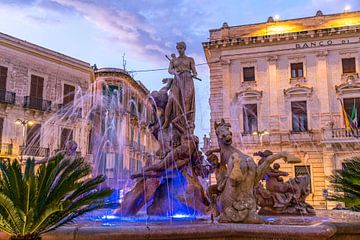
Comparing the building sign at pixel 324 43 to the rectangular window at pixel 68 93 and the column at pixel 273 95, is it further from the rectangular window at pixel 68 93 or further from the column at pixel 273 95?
the rectangular window at pixel 68 93

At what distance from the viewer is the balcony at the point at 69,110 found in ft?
93.8

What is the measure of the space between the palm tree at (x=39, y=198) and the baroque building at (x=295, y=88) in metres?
19.7

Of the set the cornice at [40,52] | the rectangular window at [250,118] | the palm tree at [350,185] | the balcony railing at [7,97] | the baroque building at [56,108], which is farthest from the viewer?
the cornice at [40,52]

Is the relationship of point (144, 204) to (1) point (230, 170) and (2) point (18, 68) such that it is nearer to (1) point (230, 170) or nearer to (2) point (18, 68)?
(1) point (230, 170)

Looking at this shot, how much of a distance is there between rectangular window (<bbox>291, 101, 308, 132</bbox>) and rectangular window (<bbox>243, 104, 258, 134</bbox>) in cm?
244

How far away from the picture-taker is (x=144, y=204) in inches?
295

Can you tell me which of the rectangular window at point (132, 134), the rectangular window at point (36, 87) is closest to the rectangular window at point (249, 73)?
the rectangular window at point (36, 87)

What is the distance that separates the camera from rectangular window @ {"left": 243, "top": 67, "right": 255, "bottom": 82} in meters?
25.8

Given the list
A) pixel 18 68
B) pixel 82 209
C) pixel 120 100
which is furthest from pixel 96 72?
pixel 82 209

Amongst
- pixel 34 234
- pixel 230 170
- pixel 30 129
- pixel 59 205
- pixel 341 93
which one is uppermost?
pixel 341 93

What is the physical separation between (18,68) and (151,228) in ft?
81.1

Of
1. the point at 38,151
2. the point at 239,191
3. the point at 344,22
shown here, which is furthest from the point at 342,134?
the point at 38,151

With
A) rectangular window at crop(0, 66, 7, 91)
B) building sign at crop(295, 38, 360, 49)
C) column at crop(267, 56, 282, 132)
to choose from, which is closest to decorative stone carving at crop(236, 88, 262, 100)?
column at crop(267, 56, 282, 132)

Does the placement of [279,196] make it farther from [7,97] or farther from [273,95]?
[7,97]
